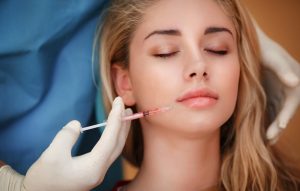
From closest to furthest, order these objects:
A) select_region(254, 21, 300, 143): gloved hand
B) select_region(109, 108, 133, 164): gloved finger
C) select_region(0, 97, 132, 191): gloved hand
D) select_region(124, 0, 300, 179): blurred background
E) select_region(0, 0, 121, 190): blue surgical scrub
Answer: select_region(0, 97, 132, 191): gloved hand < select_region(109, 108, 133, 164): gloved finger < select_region(0, 0, 121, 190): blue surgical scrub < select_region(254, 21, 300, 143): gloved hand < select_region(124, 0, 300, 179): blurred background

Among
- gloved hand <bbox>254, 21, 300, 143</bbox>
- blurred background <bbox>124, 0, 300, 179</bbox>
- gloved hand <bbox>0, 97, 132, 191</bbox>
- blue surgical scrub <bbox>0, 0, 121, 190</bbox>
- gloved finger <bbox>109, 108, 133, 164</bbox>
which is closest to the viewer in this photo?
gloved hand <bbox>0, 97, 132, 191</bbox>

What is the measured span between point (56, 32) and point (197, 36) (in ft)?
1.26

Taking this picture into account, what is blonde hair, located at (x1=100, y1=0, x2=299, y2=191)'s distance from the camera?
1142mm

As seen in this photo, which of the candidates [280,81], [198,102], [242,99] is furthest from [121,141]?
[280,81]

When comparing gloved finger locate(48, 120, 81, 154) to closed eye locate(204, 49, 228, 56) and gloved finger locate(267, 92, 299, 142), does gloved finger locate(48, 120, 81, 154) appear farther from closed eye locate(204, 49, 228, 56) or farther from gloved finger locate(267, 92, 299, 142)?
gloved finger locate(267, 92, 299, 142)

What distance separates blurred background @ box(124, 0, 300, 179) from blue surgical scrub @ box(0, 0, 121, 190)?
0.46 meters

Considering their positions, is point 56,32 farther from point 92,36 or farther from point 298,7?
point 298,7

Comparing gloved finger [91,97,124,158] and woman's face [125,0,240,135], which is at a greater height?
woman's face [125,0,240,135]

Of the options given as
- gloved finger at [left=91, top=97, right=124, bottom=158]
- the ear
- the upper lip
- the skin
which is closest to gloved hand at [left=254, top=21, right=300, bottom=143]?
the skin

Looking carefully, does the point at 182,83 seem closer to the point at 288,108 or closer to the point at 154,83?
the point at 154,83

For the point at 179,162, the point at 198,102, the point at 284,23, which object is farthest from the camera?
the point at 284,23

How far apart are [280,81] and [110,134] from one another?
0.60 meters

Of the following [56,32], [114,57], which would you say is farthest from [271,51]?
[56,32]

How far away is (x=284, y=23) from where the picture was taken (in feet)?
5.12
